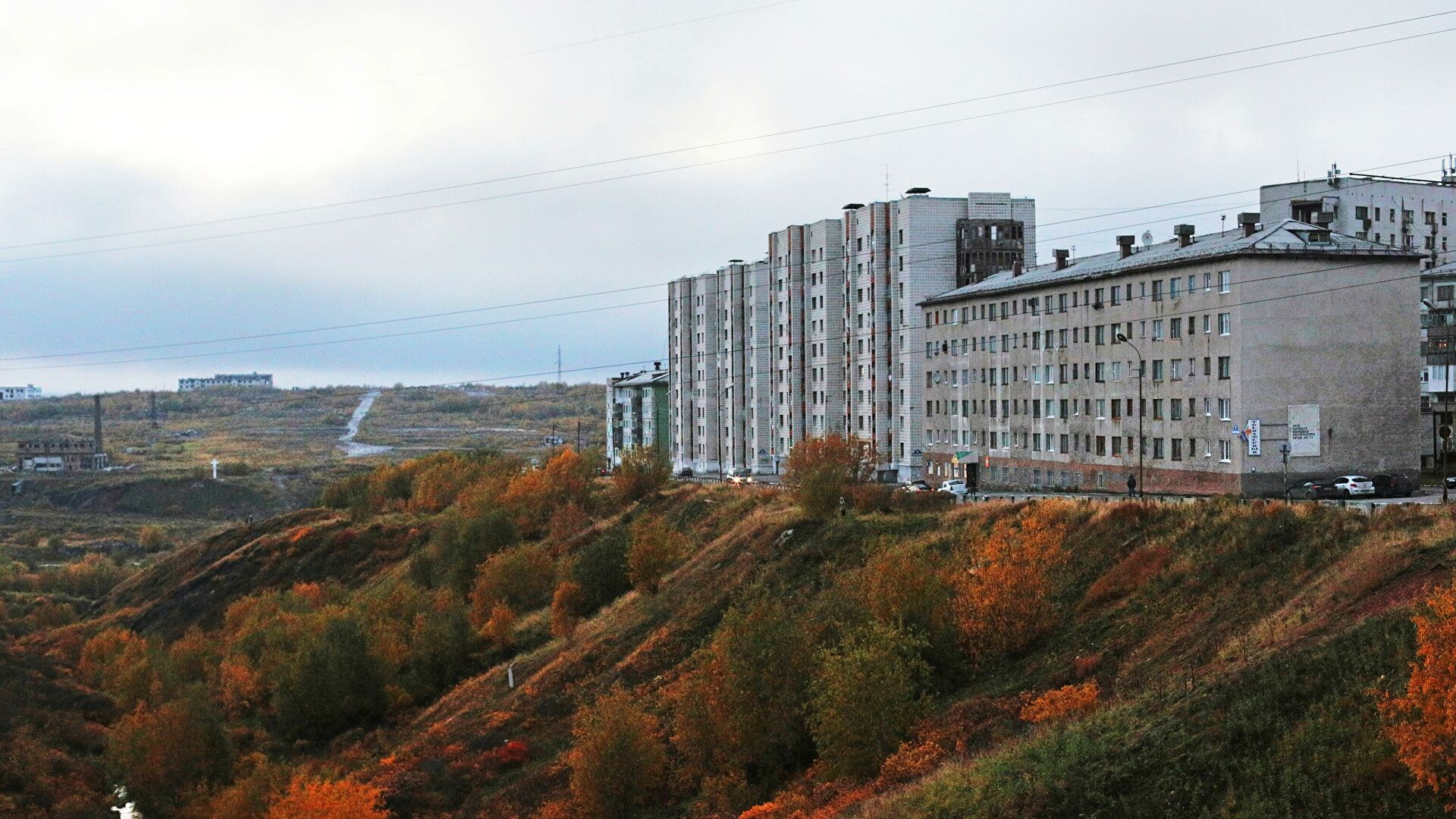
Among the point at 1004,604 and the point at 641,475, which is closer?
the point at 1004,604

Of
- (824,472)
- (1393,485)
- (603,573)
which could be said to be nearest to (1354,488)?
(1393,485)

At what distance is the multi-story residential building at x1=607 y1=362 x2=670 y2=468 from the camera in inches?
6998

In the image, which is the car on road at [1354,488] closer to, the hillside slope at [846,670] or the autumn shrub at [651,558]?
the hillside slope at [846,670]

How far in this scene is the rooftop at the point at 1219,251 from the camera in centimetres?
7344

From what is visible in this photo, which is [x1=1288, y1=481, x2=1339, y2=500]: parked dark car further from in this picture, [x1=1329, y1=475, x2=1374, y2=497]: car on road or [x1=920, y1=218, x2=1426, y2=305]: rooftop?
[x1=920, y1=218, x2=1426, y2=305]: rooftop

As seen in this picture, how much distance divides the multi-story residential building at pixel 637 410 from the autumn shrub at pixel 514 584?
7303 cm

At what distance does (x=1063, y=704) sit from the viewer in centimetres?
3938

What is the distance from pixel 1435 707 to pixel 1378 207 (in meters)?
97.1

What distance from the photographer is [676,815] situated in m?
48.8

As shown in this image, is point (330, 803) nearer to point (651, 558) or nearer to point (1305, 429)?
point (651, 558)

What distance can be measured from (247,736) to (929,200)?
65.4 meters

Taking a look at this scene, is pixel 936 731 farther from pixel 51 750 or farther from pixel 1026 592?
pixel 51 750

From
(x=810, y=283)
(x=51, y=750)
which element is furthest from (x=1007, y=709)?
(x=810, y=283)

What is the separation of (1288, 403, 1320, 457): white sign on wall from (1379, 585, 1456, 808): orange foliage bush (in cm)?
4767
